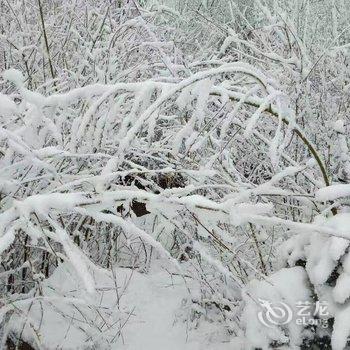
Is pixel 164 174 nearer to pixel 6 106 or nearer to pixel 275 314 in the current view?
pixel 275 314

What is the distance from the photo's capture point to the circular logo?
5.62 feet

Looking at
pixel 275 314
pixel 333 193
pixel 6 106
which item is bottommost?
pixel 275 314

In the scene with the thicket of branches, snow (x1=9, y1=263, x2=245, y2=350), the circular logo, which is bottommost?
snow (x1=9, y1=263, x2=245, y2=350)

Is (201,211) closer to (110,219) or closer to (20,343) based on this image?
(110,219)

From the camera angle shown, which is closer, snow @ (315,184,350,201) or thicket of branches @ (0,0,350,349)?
thicket of branches @ (0,0,350,349)

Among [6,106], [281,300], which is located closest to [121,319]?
[281,300]

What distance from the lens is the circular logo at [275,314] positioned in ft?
5.62

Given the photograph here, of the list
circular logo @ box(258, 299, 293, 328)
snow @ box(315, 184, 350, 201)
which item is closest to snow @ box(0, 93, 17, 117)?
snow @ box(315, 184, 350, 201)

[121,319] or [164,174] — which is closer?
[121,319]

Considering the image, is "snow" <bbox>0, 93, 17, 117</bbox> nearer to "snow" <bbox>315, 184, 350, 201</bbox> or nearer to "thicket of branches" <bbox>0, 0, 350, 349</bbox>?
"thicket of branches" <bbox>0, 0, 350, 349</bbox>

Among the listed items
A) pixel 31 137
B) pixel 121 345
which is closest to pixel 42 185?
pixel 31 137

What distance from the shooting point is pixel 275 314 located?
174 cm

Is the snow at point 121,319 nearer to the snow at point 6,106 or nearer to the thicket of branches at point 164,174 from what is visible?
the thicket of branches at point 164,174

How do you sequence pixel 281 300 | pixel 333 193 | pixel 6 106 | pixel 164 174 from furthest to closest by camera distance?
pixel 164 174
pixel 281 300
pixel 333 193
pixel 6 106
